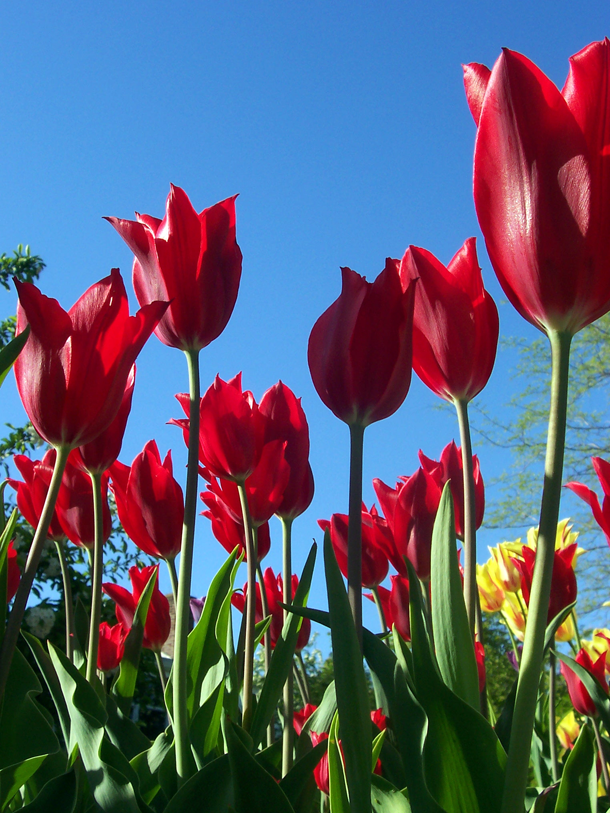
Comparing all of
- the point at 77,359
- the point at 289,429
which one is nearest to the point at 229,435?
the point at 289,429

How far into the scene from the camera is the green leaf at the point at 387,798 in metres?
0.86

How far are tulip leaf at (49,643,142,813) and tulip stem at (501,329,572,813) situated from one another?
1.53ft

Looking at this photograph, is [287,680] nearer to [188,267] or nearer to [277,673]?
[277,673]

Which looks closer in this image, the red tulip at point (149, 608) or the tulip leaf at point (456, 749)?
the tulip leaf at point (456, 749)

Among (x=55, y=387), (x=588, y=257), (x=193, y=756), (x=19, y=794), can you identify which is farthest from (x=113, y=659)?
(x=588, y=257)

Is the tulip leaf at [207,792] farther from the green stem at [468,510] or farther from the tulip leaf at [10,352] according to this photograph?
the tulip leaf at [10,352]

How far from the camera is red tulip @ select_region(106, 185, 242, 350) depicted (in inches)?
40.3

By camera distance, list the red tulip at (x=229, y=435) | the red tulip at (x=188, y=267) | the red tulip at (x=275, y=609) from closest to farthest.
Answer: the red tulip at (x=188, y=267)
the red tulip at (x=229, y=435)
the red tulip at (x=275, y=609)

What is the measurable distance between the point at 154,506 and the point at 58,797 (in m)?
0.64

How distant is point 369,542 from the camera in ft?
5.13

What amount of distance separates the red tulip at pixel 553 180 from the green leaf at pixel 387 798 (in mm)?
610

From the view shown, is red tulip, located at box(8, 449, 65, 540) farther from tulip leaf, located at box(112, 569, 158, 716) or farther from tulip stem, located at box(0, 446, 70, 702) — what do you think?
tulip stem, located at box(0, 446, 70, 702)

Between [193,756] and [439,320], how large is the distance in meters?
0.74

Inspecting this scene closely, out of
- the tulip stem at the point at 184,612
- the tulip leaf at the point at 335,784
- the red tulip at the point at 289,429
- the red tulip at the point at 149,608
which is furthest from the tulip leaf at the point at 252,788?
the red tulip at the point at 149,608
